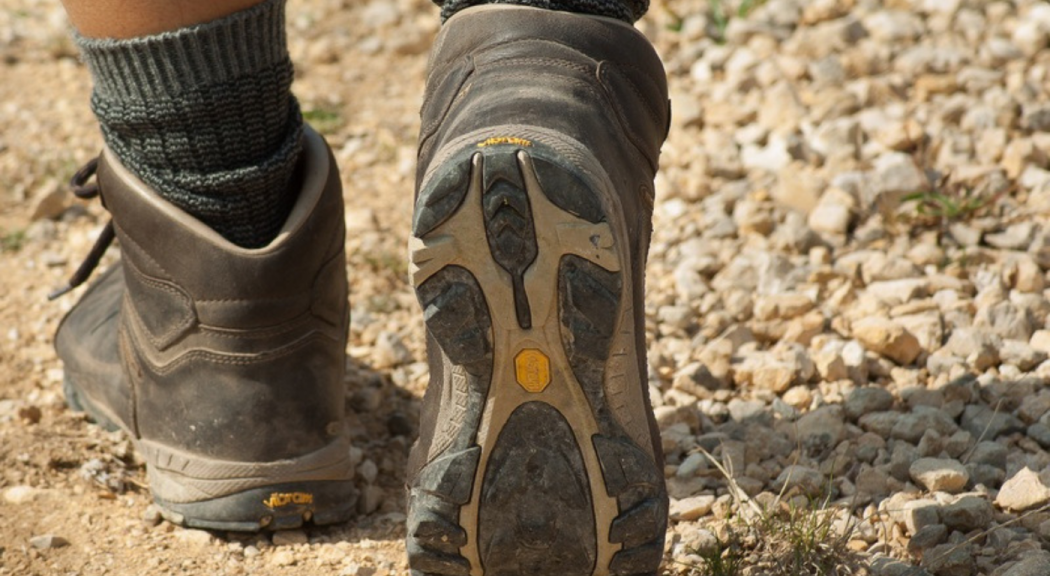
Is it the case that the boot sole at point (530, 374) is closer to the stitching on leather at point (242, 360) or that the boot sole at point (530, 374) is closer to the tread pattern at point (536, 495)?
the tread pattern at point (536, 495)

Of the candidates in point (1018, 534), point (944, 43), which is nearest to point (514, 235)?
point (1018, 534)

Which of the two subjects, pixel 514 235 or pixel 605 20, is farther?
pixel 605 20

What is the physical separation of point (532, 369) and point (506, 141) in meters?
0.28

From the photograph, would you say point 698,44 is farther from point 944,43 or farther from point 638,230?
point 638,230

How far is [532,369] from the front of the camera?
5.22ft

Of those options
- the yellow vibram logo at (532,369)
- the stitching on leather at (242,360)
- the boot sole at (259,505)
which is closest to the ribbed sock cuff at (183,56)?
the stitching on leather at (242,360)

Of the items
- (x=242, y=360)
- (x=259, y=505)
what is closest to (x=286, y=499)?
(x=259, y=505)

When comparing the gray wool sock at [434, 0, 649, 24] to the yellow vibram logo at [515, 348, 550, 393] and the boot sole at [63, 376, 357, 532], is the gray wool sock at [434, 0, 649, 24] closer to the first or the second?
the yellow vibram logo at [515, 348, 550, 393]

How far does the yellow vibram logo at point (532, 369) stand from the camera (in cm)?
159

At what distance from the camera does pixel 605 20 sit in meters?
1.78

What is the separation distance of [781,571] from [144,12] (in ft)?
4.02

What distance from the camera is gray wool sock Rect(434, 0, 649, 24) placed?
1.78 m

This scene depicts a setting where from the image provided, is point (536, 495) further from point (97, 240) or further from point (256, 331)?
point (97, 240)

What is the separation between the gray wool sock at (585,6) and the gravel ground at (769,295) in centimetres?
74
